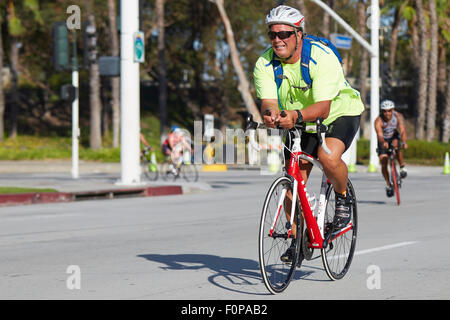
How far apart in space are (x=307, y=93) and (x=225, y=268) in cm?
209

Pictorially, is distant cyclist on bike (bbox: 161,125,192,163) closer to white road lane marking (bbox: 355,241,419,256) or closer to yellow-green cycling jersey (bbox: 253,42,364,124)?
white road lane marking (bbox: 355,241,419,256)

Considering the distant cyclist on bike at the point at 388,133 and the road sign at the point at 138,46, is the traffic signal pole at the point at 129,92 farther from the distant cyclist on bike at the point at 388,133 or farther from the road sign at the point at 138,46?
the distant cyclist on bike at the point at 388,133

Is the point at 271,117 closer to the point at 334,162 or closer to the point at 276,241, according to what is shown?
the point at 334,162

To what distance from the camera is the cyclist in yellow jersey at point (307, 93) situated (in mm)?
6352

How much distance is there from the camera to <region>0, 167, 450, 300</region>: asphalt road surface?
6699 millimetres

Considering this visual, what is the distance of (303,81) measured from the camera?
652 centimetres

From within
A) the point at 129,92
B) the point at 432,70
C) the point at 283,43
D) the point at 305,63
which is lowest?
the point at 305,63

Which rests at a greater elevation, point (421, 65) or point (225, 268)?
point (421, 65)

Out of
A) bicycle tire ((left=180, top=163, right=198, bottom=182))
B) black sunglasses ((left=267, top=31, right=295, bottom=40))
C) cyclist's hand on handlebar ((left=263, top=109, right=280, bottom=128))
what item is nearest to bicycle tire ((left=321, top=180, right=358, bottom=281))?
cyclist's hand on handlebar ((left=263, top=109, right=280, bottom=128))

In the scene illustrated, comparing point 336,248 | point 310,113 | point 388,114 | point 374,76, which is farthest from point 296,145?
point 374,76

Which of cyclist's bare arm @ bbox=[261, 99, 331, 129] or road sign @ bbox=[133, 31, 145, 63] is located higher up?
road sign @ bbox=[133, 31, 145, 63]

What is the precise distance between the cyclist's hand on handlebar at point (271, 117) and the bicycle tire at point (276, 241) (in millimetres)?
499

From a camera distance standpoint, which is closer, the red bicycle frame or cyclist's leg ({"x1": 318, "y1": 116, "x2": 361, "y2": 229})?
the red bicycle frame

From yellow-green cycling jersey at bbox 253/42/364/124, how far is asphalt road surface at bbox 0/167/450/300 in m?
1.53
